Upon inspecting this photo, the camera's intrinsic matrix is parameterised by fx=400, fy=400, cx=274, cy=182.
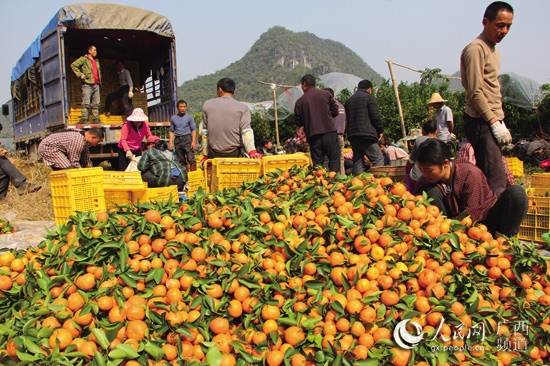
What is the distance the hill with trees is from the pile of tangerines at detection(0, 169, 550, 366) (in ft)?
228

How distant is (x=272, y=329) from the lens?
1.96m

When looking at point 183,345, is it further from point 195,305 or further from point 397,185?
point 397,185

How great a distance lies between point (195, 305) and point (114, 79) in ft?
35.0

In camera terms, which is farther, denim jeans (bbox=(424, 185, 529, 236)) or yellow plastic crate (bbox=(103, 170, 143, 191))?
yellow plastic crate (bbox=(103, 170, 143, 191))

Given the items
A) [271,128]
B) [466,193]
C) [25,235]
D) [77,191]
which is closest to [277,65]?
[271,128]

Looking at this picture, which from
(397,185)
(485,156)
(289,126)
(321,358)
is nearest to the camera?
(321,358)

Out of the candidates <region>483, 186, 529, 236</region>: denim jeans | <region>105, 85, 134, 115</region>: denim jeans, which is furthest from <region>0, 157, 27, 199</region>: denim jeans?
<region>483, 186, 529, 236</region>: denim jeans

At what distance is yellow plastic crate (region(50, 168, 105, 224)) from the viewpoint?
450 centimetres

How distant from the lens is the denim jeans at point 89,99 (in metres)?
8.27

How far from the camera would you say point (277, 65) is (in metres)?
96.8

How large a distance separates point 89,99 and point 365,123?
228 inches

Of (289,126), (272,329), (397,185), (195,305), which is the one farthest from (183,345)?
(289,126)

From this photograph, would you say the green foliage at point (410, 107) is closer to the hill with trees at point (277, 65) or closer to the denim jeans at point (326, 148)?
the denim jeans at point (326, 148)
